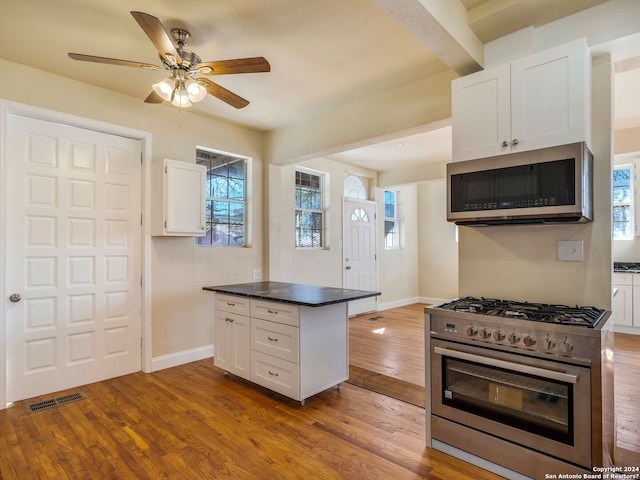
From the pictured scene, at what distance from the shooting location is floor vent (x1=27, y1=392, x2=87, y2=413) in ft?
9.13

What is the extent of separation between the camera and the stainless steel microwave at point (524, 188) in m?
1.88

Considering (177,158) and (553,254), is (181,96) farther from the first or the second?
(553,254)

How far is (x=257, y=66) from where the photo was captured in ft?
7.29

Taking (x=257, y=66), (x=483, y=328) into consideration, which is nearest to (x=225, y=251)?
(x=257, y=66)

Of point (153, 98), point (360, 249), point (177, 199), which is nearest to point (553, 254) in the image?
point (153, 98)

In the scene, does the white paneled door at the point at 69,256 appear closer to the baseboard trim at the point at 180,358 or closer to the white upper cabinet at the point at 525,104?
the baseboard trim at the point at 180,358

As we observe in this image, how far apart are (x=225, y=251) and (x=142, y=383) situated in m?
1.61

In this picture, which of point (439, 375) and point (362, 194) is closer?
point (439, 375)

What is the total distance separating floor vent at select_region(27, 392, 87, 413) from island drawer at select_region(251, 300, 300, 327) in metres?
1.62

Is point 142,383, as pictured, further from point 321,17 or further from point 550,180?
point 550,180

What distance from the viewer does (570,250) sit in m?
2.18

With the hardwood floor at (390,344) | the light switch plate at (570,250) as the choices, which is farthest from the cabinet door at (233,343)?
the light switch plate at (570,250)

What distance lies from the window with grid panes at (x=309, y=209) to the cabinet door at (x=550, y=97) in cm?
360

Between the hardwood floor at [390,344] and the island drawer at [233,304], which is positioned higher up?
the island drawer at [233,304]
